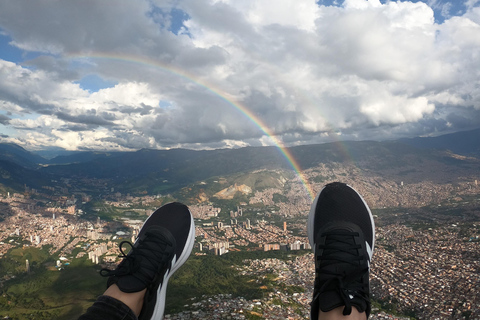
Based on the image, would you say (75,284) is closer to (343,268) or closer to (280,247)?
(280,247)

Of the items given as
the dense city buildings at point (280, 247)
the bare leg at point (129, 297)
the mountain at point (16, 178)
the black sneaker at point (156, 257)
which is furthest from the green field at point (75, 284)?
the mountain at point (16, 178)

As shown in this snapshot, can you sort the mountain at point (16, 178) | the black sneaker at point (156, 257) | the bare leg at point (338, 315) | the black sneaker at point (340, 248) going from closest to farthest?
1. the bare leg at point (338, 315)
2. the black sneaker at point (340, 248)
3. the black sneaker at point (156, 257)
4. the mountain at point (16, 178)

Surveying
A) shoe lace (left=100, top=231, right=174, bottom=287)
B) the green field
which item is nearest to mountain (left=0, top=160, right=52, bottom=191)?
the green field

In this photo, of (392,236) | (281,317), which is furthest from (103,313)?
(392,236)

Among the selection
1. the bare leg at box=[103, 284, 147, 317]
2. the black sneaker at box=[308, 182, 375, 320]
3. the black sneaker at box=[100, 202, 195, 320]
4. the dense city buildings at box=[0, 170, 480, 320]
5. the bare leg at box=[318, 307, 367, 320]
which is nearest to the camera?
the bare leg at box=[318, 307, 367, 320]

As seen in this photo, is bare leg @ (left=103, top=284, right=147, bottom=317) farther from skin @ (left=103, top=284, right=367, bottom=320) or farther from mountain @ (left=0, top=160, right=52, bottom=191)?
mountain @ (left=0, top=160, right=52, bottom=191)

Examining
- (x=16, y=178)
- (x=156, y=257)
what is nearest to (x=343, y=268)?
(x=156, y=257)

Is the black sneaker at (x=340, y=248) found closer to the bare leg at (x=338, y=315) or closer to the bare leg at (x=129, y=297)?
the bare leg at (x=338, y=315)

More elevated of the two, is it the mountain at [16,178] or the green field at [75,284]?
the mountain at [16,178]
